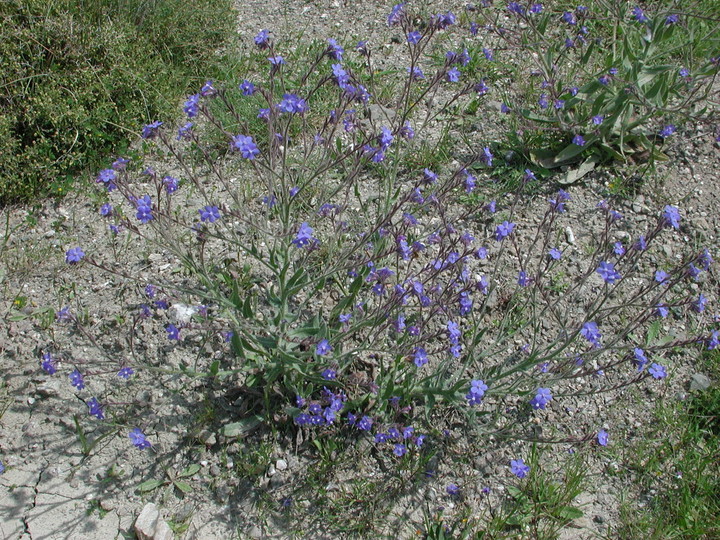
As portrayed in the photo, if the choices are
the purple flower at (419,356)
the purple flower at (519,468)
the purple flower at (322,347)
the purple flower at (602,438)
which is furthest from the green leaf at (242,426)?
the purple flower at (602,438)

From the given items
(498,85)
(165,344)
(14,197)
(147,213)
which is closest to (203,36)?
(14,197)

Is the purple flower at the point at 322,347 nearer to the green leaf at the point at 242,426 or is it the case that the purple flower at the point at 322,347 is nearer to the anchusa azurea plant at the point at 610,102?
the green leaf at the point at 242,426

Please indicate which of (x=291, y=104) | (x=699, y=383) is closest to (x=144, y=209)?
(x=291, y=104)

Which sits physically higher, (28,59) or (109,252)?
(28,59)

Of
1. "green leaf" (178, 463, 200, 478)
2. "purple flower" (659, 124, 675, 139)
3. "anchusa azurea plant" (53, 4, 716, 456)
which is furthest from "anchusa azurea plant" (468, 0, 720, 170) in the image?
"green leaf" (178, 463, 200, 478)

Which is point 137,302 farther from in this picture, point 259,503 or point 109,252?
point 259,503

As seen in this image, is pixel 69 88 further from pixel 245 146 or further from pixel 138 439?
pixel 138 439

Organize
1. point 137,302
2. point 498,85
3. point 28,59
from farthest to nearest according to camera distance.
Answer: point 498,85 → point 28,59 → point 137,302

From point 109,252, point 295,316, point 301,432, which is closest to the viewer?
point 295,316

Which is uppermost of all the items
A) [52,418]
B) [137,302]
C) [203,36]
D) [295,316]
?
[203,36]
